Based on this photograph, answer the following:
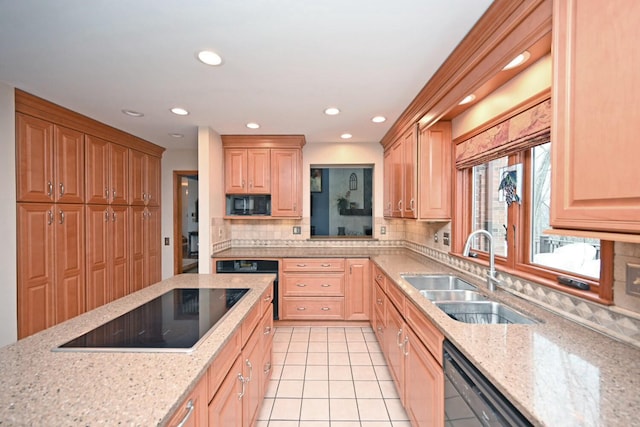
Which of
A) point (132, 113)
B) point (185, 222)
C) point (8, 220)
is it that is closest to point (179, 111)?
point (132, 113)

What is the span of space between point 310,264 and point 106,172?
2541 millimetres

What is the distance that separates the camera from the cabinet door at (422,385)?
1276mm

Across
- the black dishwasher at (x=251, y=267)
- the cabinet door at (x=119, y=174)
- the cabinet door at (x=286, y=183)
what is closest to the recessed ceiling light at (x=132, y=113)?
the cabinet door at (x=119, y=174)

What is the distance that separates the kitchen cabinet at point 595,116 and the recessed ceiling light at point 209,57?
1.64 m

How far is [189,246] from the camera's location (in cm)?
557

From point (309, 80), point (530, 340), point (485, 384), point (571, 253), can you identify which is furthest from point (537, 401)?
point (309, 80)

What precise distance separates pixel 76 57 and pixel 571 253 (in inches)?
120

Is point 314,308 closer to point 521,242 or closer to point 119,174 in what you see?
point 521,242

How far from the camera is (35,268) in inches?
90.9

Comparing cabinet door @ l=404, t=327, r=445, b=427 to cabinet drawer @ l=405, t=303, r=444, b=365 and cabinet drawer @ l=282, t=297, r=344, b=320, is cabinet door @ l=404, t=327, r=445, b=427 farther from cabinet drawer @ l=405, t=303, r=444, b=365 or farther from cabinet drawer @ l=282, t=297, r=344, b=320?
cabinet drawer @ l=282, t=297, r=344, b=320

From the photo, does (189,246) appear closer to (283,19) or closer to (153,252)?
(153,252)

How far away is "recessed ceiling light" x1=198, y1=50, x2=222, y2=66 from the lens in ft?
5.48

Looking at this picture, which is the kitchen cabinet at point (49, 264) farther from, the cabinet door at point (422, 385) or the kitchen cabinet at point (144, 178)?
the cabinet door at point (422, 385)

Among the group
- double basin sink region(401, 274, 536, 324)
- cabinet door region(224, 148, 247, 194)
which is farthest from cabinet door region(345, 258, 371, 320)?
cabinet door region(224, 148, 247, 194)
